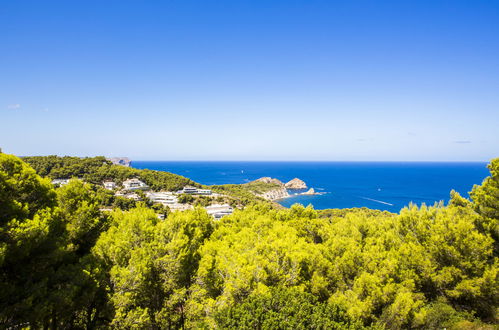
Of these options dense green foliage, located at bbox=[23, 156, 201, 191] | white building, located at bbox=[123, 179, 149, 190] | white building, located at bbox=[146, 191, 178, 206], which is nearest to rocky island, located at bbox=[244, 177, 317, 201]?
dense green foliage, located at bbox=[23, 156, 201, 191]

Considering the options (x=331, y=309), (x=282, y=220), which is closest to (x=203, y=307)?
(x=331, y=309)

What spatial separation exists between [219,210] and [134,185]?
90.2 feet

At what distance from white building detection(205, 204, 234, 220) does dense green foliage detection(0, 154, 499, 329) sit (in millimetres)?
38454

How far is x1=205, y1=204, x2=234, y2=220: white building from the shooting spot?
55.7 m

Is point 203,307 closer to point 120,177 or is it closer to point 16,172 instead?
point 16,172

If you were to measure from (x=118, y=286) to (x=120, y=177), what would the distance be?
6657 centimetres

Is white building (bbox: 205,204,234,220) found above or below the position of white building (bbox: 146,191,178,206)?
below

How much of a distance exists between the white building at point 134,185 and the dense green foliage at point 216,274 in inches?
2151

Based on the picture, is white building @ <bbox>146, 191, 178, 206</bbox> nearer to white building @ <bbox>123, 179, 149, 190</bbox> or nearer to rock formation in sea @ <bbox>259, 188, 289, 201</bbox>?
white building @ <bbox>123, 179, 149, 190</bbox>

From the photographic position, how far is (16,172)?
10133 mm

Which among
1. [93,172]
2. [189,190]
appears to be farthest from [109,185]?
[189,190]

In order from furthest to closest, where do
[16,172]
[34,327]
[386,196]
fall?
[386,196] < [16,172] < [34,327]

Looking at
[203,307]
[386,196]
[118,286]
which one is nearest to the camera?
[118,286]

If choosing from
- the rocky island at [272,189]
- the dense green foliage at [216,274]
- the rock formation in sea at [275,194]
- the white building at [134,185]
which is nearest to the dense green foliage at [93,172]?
the white building at [134,185]
